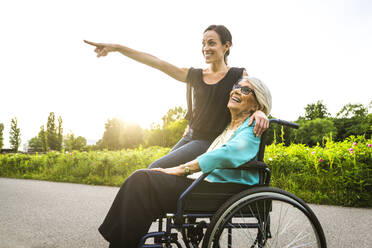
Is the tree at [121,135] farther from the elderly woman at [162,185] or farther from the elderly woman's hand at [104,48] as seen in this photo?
the elderly woman at [162,185]

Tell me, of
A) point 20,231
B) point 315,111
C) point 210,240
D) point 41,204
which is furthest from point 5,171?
point 315,111

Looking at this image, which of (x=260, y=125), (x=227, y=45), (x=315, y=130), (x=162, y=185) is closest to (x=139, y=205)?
(x=162, y=185)

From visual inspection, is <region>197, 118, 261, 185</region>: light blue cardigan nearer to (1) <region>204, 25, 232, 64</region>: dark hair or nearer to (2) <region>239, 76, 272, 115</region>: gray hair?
(2) <region>239, 76, 272, 115</region>: gray hair

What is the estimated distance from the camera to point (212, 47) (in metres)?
2.40

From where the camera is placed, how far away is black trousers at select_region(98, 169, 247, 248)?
5.49 ft

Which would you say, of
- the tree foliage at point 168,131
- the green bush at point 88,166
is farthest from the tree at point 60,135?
the green bush at point 88,166

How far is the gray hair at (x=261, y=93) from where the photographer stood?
1998 mm

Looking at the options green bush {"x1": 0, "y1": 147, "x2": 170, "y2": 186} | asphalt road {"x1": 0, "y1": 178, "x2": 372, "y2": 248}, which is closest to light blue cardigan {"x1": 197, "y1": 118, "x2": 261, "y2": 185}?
asphalt road {"x1": 0, "y1": 178, "x2": 372, "y2": 248}

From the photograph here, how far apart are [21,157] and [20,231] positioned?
955 cm

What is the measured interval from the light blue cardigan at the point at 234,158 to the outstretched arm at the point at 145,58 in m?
0.82

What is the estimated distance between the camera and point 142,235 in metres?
1.70

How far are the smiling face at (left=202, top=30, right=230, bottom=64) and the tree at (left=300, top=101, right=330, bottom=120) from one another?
70009 mm

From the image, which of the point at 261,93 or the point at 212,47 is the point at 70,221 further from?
the point at 261,93

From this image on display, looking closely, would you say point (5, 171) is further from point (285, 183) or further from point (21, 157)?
point (285, 183)
